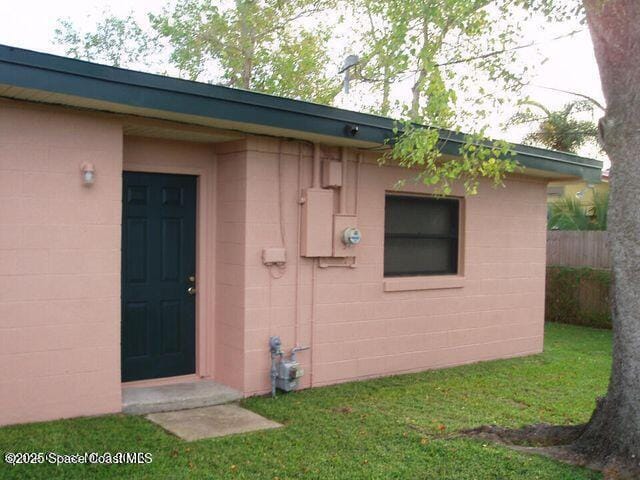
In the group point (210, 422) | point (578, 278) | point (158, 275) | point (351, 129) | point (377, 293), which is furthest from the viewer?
point (578, 278)

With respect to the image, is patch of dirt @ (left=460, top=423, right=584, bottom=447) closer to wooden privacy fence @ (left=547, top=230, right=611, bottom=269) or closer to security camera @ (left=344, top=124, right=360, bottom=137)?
security camera @ (left=344, top=124, right=360, bottom=137)

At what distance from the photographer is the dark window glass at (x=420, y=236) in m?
8.30

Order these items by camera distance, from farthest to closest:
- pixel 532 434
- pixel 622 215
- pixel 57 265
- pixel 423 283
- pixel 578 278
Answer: pixel 578 278 < pixel 423 283 < pixel 57 265 < pixel 532 434 < pixel 622 215

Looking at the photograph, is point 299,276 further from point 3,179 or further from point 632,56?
point 632,56

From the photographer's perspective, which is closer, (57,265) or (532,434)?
(532,434)

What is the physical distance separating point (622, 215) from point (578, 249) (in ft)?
32.5

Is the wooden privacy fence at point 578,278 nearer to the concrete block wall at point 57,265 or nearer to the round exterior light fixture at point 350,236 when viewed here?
the round exterior light fixture at point 350,236

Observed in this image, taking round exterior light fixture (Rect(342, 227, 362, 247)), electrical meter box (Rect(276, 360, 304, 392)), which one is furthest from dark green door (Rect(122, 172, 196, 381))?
round exterior light fixture (Rect(342, 227, 362, 247))

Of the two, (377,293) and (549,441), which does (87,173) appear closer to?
(377,293)

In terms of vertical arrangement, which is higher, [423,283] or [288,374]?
[423,283]

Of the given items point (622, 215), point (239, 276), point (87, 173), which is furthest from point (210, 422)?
point (622, 215)

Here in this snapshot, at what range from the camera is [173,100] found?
18.7 ft

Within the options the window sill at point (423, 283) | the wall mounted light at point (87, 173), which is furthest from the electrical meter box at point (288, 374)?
the wall mounted light at point (87, 173)

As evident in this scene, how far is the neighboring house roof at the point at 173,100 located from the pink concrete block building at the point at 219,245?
0.01m
